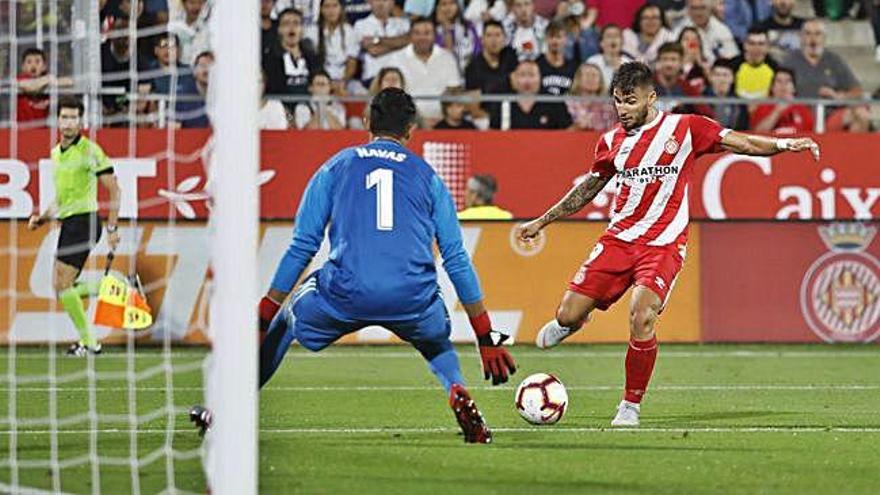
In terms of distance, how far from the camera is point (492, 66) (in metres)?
17.8

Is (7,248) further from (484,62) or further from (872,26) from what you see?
(872,26)

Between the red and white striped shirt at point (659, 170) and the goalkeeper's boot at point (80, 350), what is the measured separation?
18.3 ft

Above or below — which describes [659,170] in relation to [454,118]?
above

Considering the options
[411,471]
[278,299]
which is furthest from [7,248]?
[411,471]

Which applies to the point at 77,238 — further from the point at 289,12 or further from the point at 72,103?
the point at 289,12

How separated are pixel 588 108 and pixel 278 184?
296 centimetres

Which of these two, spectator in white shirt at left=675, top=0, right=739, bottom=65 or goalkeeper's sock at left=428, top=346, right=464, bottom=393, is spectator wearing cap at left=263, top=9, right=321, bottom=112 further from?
goalkeeper's sock at left=428, top=346, right=464, bottom=393

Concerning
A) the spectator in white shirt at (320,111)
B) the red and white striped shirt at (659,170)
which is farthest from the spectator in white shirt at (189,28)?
the red and white striped shirt at (659,170)

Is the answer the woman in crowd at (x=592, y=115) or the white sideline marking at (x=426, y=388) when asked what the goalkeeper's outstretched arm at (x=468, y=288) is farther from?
the woman in crowd at (x=592, y=115)

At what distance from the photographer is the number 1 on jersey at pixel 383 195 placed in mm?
8844

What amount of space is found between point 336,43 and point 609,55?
262 centimetres

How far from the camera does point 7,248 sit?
51.8ft

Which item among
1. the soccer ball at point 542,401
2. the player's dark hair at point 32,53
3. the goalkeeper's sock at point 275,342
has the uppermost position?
the player's dark hair at point 32,53

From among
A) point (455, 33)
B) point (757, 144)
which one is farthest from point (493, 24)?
point (757, 144)
